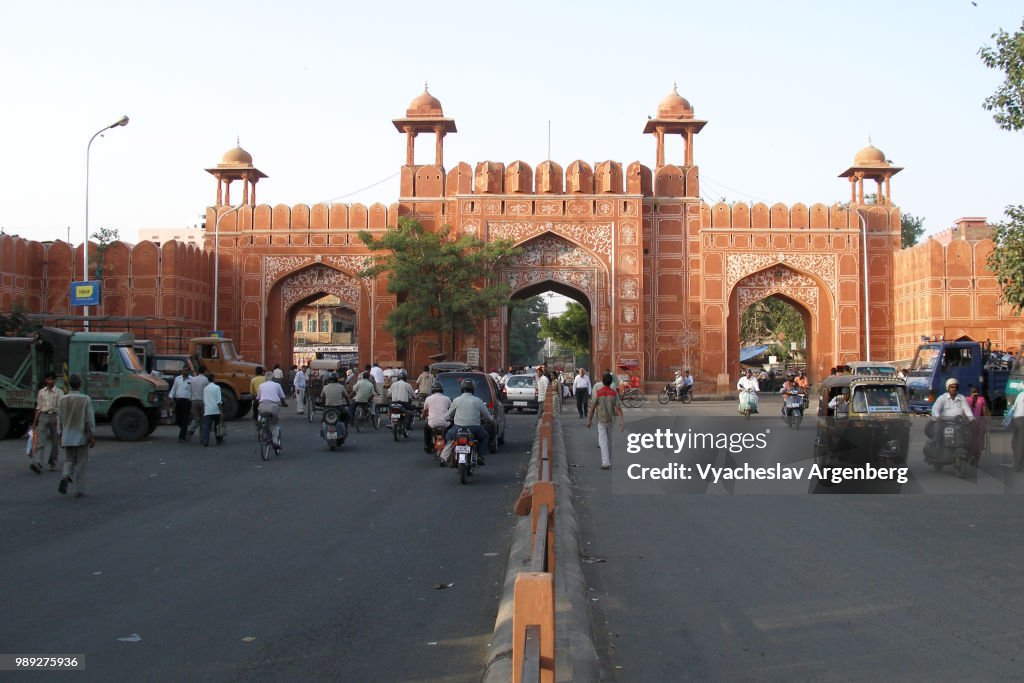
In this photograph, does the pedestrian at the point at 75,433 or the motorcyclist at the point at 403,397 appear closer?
the pedestrian at the point at 75,433

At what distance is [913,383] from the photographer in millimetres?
25172

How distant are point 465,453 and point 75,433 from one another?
171 inches

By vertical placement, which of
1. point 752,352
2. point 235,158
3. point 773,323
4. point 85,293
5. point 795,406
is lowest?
point 795,406

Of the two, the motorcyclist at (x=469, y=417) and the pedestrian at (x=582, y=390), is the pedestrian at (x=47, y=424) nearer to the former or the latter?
the motorcyclist at (x=469, y=417)

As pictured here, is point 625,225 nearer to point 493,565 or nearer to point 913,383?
point 913,383

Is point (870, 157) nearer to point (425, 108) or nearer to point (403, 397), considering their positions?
point (425, 108)

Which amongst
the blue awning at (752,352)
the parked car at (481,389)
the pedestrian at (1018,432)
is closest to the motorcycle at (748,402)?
the parked car at (481,389)

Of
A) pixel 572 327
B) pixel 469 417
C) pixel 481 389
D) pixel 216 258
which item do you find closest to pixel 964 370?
pixel 481 389

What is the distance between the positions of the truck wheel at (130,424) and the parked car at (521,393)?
12575mm

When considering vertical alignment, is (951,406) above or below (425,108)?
below

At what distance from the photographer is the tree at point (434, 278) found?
34656mm

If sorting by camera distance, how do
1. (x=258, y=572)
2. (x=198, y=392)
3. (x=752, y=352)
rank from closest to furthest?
(x=258, y=572)
(x=198, y=392)
(x=752, y=352)

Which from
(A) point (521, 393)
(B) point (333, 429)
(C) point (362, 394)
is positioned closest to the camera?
(B) point (333, 429)

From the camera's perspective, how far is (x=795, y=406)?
70.6 feet
